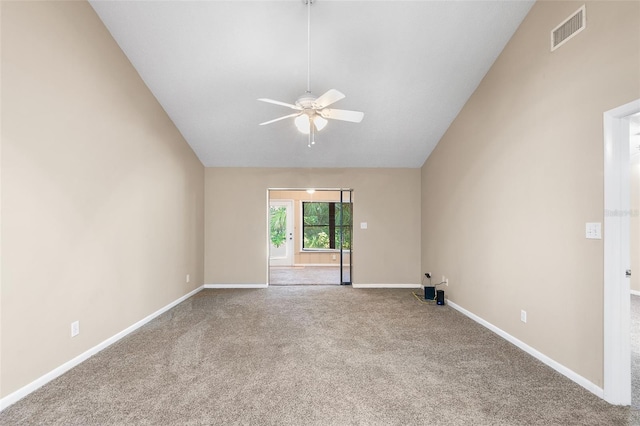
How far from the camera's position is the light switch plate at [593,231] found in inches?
90.2

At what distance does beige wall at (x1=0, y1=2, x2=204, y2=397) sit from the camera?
222 cm

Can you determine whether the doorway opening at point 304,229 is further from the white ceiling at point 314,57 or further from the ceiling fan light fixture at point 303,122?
the ceiling fan light fixture at point 303,122

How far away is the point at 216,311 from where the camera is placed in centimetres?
449

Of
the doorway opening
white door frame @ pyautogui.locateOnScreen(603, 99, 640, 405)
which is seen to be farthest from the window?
white door frame @ pyautogui.locateOnScreen(603, 99, 640, 405)

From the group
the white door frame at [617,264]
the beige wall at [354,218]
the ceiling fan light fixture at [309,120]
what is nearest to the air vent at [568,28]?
the white door frame at [617,264]

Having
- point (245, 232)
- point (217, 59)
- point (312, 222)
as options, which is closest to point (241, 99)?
point (217, 59)

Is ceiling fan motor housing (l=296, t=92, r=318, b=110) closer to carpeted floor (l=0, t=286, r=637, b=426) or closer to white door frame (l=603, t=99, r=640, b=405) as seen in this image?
white door frame (l=603, t=99, r=640, b=405)

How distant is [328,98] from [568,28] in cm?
198

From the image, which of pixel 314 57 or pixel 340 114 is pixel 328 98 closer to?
pixel 340 114

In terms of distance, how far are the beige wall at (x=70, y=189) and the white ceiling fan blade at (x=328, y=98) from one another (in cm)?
209

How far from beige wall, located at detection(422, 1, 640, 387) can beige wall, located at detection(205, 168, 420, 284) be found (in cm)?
180

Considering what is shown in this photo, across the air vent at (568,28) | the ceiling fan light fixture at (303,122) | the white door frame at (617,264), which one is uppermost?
the air vent at (568,28)

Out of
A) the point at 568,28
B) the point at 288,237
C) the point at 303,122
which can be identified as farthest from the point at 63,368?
the point at 288,237

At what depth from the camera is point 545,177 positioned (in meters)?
2.82
